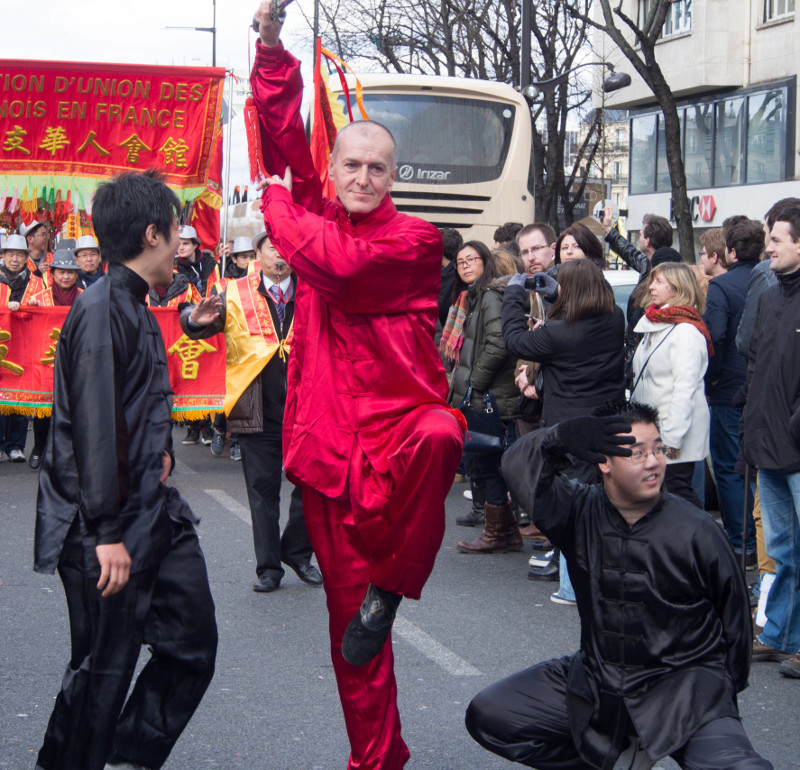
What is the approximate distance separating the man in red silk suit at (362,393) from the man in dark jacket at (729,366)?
3.88 meters

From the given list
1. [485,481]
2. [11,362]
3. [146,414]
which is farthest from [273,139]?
[11,362]

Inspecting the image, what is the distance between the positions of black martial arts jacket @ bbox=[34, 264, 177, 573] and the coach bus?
11665 millimetres

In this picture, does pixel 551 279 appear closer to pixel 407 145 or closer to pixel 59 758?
pixel 59 758

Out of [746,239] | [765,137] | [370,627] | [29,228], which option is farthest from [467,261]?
[765,137]

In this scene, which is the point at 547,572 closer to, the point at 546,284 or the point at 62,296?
the point at 546,284

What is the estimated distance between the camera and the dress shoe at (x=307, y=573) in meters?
6.61

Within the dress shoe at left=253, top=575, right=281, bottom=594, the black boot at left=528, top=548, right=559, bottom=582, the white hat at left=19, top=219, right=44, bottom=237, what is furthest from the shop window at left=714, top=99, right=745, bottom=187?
the dress shoe at left=253, top=575, right=281, bottom=594

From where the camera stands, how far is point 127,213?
326cm

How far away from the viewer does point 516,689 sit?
11.9 feet

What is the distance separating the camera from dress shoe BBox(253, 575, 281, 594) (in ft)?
21.1

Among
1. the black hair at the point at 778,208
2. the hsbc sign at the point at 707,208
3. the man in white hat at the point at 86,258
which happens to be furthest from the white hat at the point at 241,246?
the hsbc sign at the point at 707,208

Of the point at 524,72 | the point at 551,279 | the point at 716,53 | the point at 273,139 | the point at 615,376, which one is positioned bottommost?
the point at 615,376

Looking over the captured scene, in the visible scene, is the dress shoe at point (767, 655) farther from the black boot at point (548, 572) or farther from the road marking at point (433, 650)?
the black boot at point (548, 572)

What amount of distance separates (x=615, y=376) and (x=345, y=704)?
3240mm
